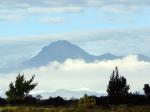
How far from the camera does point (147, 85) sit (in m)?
102

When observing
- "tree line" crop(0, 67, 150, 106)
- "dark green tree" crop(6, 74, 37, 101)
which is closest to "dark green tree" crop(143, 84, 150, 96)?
"tree line" crop(0, 67, 150, 106)

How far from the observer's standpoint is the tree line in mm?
86575

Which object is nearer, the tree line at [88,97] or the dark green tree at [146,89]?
the tree line at [88,97]

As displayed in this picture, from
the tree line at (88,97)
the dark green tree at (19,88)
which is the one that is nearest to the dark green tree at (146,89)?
the tree line at (88,97)

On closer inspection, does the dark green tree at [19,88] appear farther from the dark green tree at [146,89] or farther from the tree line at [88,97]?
the dark green tree at [146,89]

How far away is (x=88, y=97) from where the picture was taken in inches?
3322

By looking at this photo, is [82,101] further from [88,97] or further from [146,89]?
[146,89]

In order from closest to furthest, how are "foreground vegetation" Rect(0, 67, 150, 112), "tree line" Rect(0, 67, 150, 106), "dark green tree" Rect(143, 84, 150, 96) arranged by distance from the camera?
"foreground vegetation" Rect(0, 67, 150, 112), "tree line" Rect(0, 67, 150, 106), "dark green tree" Rect(143, 84, 150, 96)

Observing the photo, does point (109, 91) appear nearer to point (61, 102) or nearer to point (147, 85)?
point (147, 85)

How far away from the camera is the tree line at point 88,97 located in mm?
86575

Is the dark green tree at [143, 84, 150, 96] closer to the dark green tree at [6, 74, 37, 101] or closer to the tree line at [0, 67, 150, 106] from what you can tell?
the tree line at [0, 67, 150, 106]

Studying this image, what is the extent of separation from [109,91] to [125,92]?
2644 millimetres

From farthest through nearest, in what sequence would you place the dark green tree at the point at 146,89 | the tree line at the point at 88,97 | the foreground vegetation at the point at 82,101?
the dark green tree at the point at 146,89
the tree line at the point at 88,97
the foreground vegetation at the point at 82,101

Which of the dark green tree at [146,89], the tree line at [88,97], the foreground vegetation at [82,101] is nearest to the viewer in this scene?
the foreground vegetation at [82,101]
